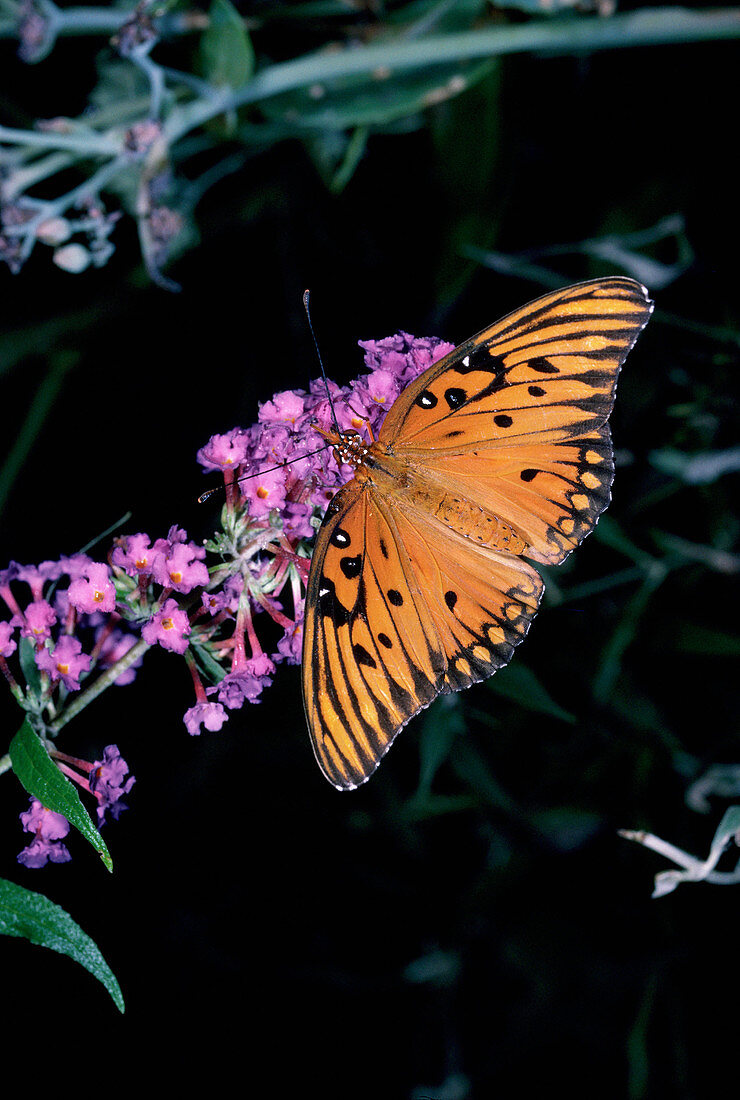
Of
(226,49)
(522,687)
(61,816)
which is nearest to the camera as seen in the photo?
(61,816)

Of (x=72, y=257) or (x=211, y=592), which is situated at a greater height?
(x=72, y=257)

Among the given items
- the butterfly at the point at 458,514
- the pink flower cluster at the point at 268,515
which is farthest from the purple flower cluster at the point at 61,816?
the butterfly at the point at 458,514

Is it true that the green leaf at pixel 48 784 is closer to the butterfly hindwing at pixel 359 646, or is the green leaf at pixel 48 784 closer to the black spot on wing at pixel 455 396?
the butterfly hindwing at pixel 359 646

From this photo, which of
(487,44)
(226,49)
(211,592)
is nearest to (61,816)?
(211,592)

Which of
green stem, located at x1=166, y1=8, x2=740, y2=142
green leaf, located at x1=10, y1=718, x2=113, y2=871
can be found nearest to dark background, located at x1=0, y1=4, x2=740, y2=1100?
green stem, located at x1=166, y1=8, x2=740, y2=142

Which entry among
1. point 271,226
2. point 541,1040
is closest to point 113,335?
point 271,226

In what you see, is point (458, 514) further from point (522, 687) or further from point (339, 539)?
point (522, 687)

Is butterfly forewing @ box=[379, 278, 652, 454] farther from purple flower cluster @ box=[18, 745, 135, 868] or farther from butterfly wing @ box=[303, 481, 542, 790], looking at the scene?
purple flower cluster @ box=[18, 745, 135, 868]
